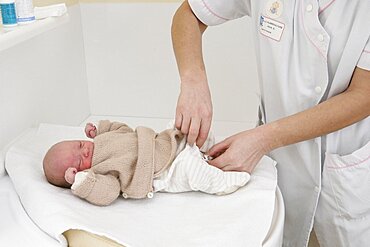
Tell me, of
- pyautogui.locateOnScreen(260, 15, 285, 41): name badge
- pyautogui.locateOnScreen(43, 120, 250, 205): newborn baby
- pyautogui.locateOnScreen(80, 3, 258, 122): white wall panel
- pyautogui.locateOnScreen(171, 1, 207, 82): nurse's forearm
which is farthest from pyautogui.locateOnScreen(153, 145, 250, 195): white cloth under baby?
pyautogui.locateOnScreen(80, 3, 258, 122): white wall panel

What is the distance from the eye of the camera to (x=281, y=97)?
1188mm

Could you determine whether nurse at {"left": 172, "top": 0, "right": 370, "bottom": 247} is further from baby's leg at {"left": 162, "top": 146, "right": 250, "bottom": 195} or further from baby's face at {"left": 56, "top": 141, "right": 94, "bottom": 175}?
baby's face at {"left": 56, "top": 141, "right": 94, "bottom": 175}

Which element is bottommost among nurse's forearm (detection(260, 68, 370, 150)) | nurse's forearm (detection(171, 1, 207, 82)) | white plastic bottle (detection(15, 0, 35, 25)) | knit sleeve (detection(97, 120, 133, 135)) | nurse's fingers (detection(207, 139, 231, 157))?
nurse's fingers (detection(207, 139, 231, 157))

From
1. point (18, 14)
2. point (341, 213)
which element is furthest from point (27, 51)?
point (341, 213)

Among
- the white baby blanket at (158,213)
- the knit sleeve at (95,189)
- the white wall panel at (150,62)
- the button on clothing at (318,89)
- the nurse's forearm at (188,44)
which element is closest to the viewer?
the white baby blanket at (158,213)

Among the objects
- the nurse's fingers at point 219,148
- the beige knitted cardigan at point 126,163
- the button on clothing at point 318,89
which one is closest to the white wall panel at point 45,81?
the beige knitted cardigan at point 126,163

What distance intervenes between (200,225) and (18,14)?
64 cm

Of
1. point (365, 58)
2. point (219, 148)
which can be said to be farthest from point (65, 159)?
point (365, 58)

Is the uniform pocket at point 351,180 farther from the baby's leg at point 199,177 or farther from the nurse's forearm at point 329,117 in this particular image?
the baby's leg at point 199,177

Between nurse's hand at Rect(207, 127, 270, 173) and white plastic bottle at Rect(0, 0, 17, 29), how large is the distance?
56 cm

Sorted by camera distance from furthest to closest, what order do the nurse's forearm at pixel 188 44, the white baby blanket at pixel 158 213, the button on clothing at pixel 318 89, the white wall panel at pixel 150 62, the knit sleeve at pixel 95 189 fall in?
the white wall panel at pixel 150 62 → the nurse's forearm at pixel 188 44 → the button on clothing at pixel 318 89 → the knit sleeve at pixel 95 189 → the white baby blanket at pixel 158 213

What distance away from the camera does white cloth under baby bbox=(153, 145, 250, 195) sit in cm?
105

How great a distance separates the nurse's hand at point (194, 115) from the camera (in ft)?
3.70

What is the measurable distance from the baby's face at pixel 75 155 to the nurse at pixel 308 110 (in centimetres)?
22
